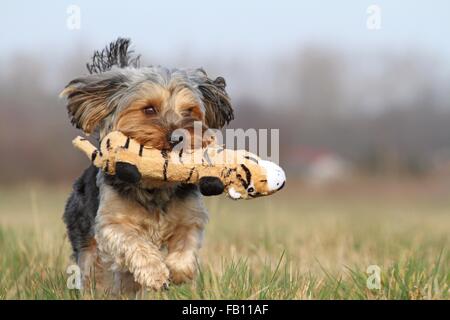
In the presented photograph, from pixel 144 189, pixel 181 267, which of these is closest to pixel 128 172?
pixel 144 189

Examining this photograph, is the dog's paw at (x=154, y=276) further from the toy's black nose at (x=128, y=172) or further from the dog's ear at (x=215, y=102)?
the dog's ear at (x=215, y=102)

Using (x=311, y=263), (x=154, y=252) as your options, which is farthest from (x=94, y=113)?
(x=311, y=263)

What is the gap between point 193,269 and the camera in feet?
16.2

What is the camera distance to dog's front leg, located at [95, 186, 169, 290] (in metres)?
4.72

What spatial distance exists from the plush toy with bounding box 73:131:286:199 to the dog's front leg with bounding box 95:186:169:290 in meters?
0.49

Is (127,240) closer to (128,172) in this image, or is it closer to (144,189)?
(144,189)

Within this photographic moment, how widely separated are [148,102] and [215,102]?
0.67m

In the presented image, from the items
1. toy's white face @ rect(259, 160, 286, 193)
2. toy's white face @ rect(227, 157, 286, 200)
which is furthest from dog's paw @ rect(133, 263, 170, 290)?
toy's white face @ rect(259, 160, 286, 193)

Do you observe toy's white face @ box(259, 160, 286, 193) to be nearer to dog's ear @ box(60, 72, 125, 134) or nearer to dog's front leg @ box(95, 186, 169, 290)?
dog's front leg @ box(95, 186, 169, 290)

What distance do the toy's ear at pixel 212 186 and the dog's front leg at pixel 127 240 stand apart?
0.61m

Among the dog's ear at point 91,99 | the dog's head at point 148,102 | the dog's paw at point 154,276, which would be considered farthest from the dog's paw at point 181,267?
the dog's ear at point 91,99

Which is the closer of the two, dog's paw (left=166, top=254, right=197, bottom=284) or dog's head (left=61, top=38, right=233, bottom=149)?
dog's head (left=61, top=38, right=233, bottom=149)

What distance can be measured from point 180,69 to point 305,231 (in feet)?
13.7

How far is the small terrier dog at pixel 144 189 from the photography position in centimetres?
476
